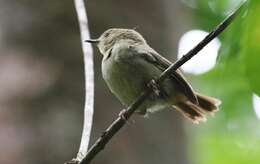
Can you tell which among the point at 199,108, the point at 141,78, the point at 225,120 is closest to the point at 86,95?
the point at 141,78

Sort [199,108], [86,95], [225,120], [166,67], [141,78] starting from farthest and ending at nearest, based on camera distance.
→ 1. [225,120]
2. [199,108]
3. [166,67]
4. [141,78]
5. [86,95]

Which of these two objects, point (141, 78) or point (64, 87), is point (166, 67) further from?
point (64, 87)

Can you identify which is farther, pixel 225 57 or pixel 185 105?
pixel 185 105

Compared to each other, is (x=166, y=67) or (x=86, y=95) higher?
(x=86, y=95)

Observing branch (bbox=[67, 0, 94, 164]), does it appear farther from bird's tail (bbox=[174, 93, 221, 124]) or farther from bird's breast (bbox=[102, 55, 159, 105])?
bird's tail (bbox=[174, 93, 221, 124])

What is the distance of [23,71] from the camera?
3250mm

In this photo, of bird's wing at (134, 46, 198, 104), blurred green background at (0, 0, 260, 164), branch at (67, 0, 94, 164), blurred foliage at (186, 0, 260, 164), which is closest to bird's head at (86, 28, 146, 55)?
blurred green background at (0, 0, 260, 164)

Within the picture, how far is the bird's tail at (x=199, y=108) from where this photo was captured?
328 cm

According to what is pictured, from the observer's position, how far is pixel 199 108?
333 centimetres

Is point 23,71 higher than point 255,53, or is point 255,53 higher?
point 255,53

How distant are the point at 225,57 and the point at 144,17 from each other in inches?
68.0

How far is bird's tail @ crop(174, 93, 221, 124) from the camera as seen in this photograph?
10.7 feet

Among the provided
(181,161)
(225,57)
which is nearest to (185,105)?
(181,161)

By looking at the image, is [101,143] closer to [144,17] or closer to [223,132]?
[144,17]
